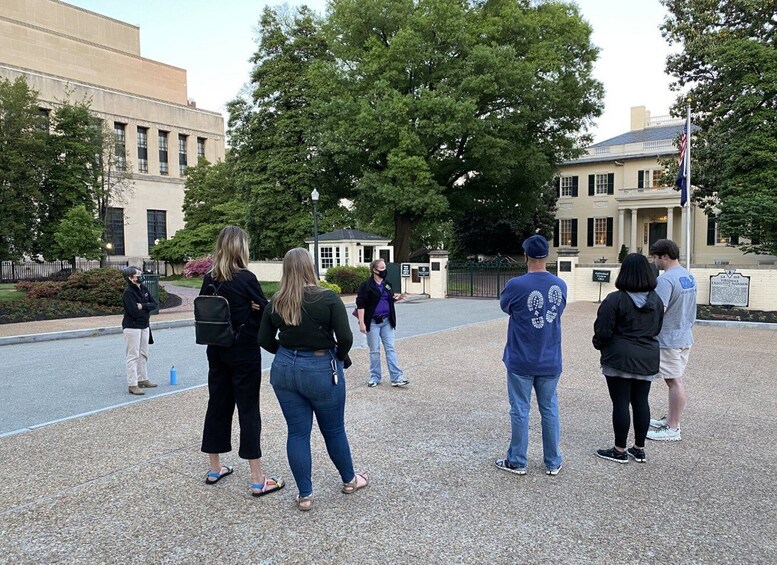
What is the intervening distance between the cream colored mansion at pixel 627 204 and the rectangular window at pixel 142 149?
1637 inches

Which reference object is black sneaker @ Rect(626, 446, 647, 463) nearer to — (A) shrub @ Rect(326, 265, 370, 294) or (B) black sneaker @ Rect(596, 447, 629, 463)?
(B) black sneaker @ Rect(596, 447, 629, 463)

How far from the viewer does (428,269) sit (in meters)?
25.6

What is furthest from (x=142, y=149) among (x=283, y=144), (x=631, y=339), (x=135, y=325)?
(x=631, y=339)

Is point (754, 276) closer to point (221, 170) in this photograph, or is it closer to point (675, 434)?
point (675, 434)

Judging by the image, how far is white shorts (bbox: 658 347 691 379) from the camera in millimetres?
5320

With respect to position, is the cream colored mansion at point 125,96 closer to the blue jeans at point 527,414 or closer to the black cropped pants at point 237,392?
the black cropped pants at point 237,392

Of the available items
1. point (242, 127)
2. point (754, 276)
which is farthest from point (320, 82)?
point (754, 276)

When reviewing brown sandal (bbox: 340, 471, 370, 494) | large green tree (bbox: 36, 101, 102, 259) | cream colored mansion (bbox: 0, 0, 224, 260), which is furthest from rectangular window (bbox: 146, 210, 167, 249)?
brown sandal (bbox: 340, 471, 370, 494)

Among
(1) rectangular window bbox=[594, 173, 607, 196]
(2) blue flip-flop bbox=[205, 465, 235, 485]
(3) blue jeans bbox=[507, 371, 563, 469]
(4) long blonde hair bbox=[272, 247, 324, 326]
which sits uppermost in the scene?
(1) rectangular window bbox=[594, 173, 607, 196]

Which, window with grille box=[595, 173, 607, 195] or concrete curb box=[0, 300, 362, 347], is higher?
window with grille box=[595, 173, 607, 195]

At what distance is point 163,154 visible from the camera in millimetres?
60938

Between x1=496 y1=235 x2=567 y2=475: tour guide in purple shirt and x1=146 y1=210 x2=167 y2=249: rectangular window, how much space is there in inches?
2346

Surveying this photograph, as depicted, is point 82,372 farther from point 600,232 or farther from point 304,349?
point 600,232

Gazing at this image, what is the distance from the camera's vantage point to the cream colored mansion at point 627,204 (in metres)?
42.5
